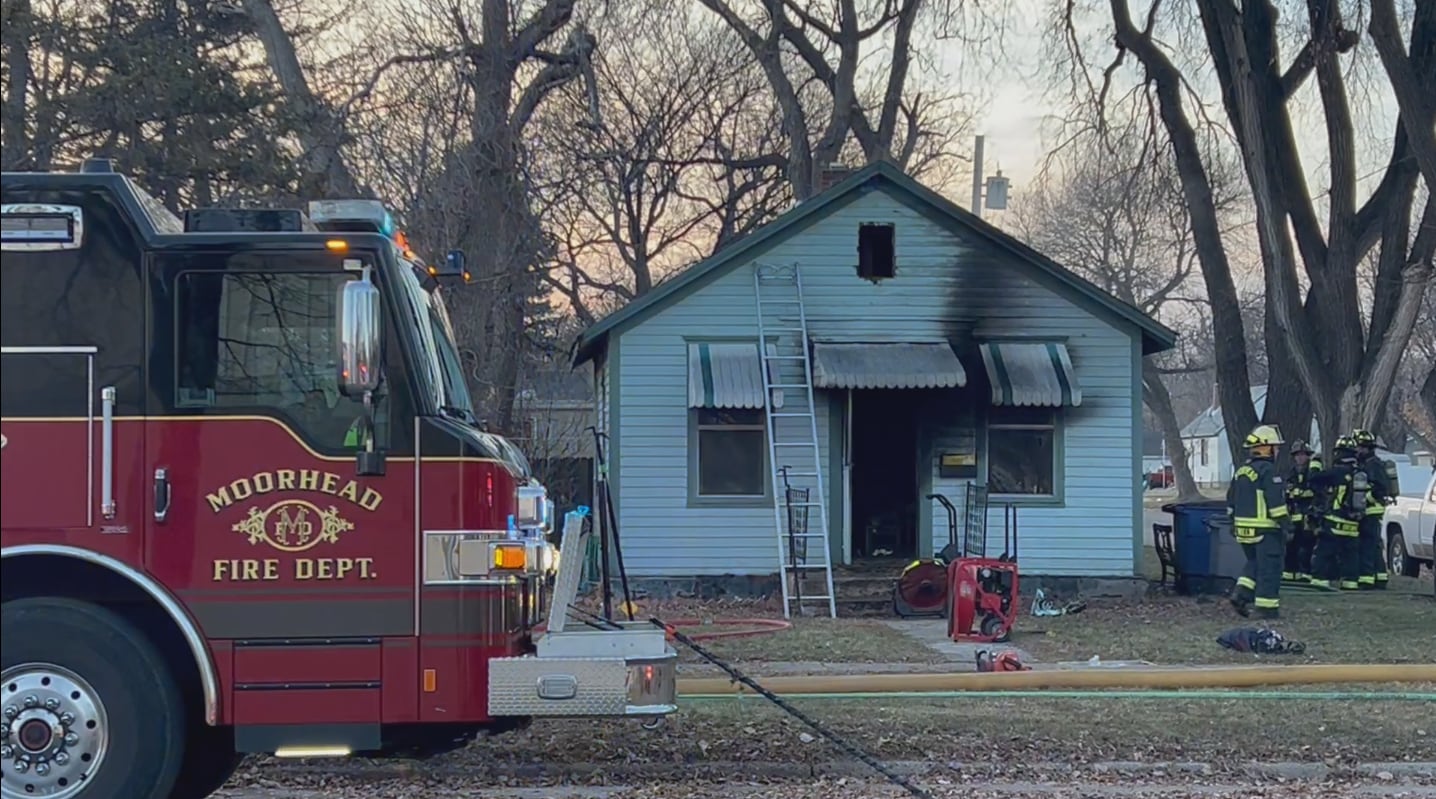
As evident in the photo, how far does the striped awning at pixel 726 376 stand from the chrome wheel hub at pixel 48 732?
12.0 metres

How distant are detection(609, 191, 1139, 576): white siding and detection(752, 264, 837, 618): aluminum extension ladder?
24 cm

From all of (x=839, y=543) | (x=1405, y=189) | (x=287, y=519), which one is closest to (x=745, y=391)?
Result: (x=839, y=543)

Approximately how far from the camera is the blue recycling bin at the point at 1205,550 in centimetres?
1823

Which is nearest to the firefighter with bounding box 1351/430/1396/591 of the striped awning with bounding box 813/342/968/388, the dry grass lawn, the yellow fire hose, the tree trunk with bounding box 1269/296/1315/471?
the dry grass lawn

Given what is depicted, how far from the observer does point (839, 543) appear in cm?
1877

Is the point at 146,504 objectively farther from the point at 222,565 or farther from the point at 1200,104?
the point at 1200,104

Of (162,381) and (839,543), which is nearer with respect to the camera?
(162,381)

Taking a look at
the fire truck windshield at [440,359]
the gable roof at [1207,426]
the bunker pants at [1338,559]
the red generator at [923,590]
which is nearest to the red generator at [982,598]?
the red generator at [923,590]

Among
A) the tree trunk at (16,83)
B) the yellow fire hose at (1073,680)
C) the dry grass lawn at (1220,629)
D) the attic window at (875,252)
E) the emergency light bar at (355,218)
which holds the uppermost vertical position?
the tree trunk at (16,83)

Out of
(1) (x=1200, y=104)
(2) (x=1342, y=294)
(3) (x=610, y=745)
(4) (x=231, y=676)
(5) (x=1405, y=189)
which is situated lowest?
(3) (x=610, y=745)

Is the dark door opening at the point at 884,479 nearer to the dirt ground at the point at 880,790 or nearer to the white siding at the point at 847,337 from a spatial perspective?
the white siding at the point at 847,337

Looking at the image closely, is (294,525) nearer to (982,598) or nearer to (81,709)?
(81,709)

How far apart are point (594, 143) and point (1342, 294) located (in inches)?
575

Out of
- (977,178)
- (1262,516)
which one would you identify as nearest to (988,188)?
(977,178)
